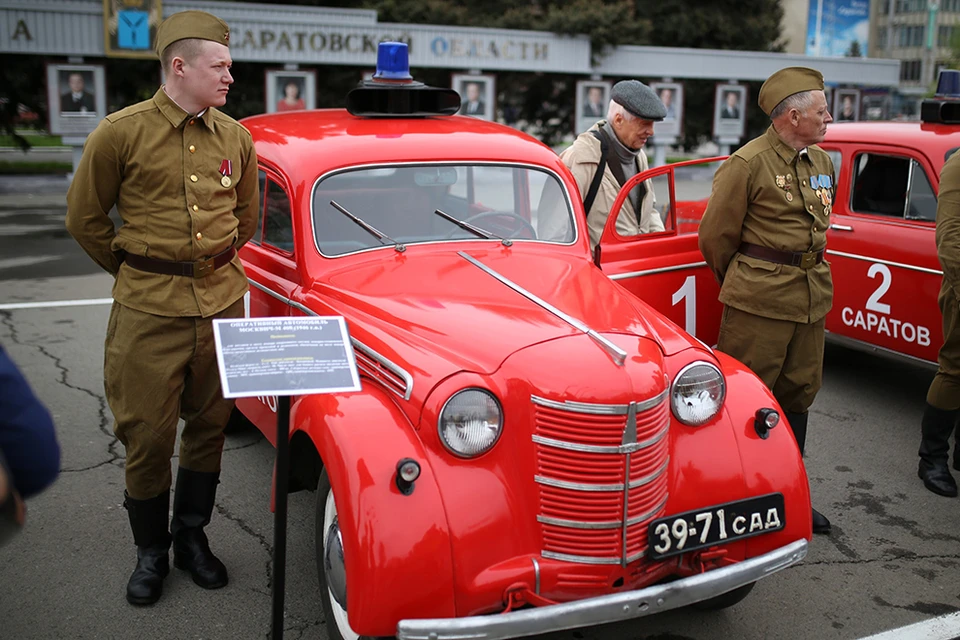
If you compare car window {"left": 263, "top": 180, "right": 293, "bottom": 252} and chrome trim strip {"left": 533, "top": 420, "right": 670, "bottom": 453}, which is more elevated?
car window {"left": 263, "top": 180, "right": 293, "bottom": 252}

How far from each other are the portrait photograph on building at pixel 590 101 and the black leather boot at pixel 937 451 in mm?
16287

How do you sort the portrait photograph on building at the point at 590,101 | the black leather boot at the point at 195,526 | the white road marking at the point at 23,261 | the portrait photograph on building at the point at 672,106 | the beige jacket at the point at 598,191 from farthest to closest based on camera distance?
the portrait photograph on building at the point at 672,106 < the portrait photograph on building at the point at 590,101 < the white road marking at the point at 23,261 < the beige jacket at the point at 598,191 < the black leather boot at the point at 195,526

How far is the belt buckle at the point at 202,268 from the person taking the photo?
344 centimetres

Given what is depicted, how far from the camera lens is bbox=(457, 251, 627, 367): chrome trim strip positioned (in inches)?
116

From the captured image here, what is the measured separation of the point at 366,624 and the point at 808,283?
8.58 ft

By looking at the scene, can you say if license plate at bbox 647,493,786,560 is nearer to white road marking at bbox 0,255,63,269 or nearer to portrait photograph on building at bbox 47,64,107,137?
white road marking at bbox 0,255,63,269

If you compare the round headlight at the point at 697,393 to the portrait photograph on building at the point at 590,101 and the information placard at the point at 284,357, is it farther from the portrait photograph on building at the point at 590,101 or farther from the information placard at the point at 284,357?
the portrait photograph on building at the point at 590,101

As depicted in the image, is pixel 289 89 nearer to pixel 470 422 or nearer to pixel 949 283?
pixel 949 283

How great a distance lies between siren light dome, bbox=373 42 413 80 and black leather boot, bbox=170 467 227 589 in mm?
2309

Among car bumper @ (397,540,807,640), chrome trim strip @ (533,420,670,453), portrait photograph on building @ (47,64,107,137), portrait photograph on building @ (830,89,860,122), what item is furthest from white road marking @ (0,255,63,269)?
portrait photograph on building @ (830,89,860,122)

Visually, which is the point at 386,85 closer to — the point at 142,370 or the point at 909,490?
the point at 142,370

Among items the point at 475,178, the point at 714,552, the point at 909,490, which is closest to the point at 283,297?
the point at 475,178

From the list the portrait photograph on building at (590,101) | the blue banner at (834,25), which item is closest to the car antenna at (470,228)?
the portrait photograph on building at (590,101)

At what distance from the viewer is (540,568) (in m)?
2.82
